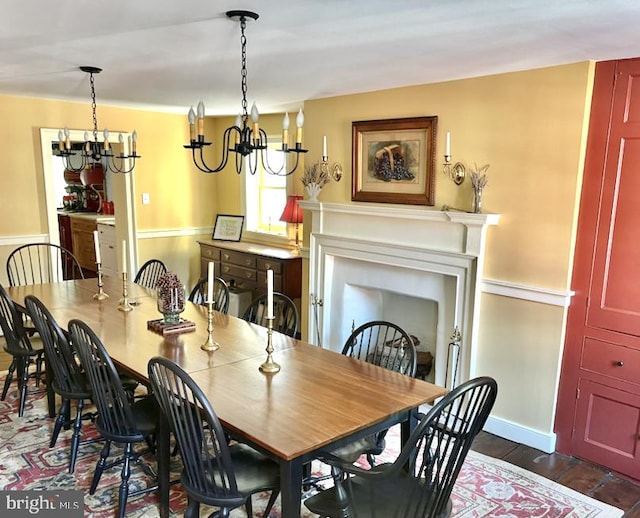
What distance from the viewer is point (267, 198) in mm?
5832

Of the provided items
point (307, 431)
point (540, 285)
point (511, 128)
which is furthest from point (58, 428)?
point (511, 128)

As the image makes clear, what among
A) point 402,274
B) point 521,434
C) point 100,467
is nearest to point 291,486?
point 100,467

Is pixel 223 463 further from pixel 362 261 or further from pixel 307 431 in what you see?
pixel 362 261

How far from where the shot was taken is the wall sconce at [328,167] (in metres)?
4.15

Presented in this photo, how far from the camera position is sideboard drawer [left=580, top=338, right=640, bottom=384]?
2.84 metres

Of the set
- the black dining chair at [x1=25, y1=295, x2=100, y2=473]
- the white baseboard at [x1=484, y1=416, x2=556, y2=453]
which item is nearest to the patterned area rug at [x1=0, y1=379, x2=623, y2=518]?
the black dining chair at [x1=25, y1=295, x2=100, y2=473]

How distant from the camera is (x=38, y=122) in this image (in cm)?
485

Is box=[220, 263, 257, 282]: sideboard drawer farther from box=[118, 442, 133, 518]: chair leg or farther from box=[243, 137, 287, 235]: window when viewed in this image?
box=[118, 442, 133, 518]: chair leg

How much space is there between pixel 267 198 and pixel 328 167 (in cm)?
173

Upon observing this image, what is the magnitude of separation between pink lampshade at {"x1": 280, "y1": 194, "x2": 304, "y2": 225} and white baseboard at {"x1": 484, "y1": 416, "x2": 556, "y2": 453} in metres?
2.57

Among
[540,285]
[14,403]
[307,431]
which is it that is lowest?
[14,403]

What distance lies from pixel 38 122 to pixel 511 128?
4.12 metres

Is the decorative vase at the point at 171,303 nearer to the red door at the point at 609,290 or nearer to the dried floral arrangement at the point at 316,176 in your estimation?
the dried floral arrangement at the point at 316,176

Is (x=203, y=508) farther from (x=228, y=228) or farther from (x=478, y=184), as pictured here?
(x=228, y=228)
